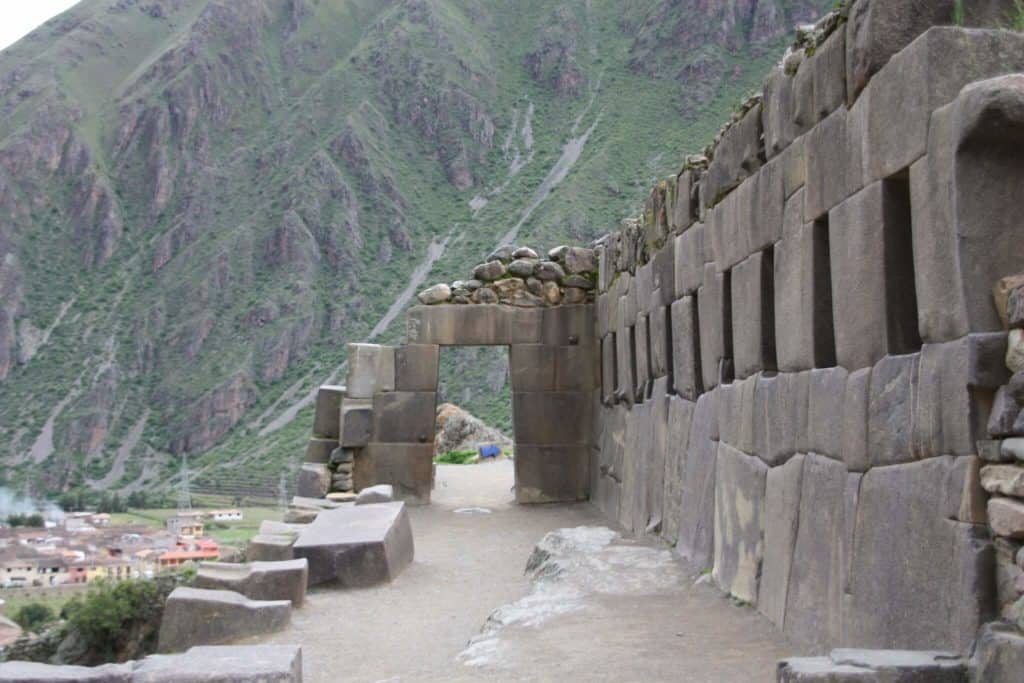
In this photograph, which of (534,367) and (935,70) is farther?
(534,367)

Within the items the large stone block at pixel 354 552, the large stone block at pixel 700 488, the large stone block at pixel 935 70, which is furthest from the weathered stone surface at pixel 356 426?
the large stone block at pixel 935 70

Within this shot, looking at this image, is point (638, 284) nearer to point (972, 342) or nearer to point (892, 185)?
point (892, 185)

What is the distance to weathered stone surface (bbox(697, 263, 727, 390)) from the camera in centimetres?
751

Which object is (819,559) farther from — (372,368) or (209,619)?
(372,368)

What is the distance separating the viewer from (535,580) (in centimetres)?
841

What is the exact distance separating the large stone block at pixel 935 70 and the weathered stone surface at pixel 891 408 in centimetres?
83

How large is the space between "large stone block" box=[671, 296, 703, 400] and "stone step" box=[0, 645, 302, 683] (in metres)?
4.22

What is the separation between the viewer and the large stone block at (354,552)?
29.8ft

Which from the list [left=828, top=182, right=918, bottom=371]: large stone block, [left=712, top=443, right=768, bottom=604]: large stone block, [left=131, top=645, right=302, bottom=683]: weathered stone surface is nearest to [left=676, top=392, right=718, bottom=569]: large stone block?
[left=712, top=443, right=768, bottom=604]: large stone block

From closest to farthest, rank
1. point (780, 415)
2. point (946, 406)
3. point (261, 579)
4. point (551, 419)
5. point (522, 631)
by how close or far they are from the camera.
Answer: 1. point (946, 406)
2. point (780, 415)
3. point (522, 631)
4. point (261, 579)
5. point (551, 419)

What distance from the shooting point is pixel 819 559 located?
527 cm

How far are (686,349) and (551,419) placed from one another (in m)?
6.08

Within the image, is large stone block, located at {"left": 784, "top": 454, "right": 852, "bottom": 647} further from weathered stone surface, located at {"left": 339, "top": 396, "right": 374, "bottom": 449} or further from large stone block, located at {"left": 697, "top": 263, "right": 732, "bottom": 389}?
weathered stone surface, located at {"left": 339, "top": 396, "right": 374, "bottom": 449}

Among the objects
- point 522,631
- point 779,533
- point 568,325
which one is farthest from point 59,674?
point 568,325
